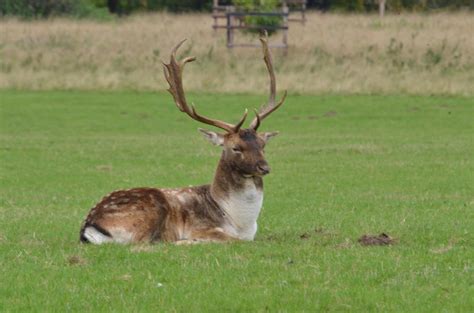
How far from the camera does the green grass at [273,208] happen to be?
9.26 metres

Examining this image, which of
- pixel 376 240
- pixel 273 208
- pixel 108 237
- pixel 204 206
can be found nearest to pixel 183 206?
pixel 204 206

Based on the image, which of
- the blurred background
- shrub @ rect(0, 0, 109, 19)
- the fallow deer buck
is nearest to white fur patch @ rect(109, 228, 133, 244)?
the fallow deer buck

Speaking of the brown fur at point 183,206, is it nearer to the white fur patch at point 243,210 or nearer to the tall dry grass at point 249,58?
the white fur patch at point 243,210

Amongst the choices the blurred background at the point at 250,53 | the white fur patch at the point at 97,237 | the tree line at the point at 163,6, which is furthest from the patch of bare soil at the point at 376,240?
the tree line at the point at 163,6

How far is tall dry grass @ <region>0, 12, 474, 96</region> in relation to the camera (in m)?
39.1

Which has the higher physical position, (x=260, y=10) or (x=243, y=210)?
(x=243, y=210)

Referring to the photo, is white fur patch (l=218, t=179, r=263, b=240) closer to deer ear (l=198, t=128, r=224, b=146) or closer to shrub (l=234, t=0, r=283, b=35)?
deer ear (l=198, t=128, r=224, b=146)

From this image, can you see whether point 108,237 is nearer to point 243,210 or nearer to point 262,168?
point 243,210

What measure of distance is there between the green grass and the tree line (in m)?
24.1

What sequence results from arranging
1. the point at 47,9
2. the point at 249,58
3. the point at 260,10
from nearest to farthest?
the point at 249,58 < the point at 260,10 < the point at 47,9

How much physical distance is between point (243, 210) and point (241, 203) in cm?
7

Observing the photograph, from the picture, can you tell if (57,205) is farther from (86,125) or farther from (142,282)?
(86,125)

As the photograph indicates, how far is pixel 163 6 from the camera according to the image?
Result: 6581cm

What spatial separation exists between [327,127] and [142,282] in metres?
21.3
